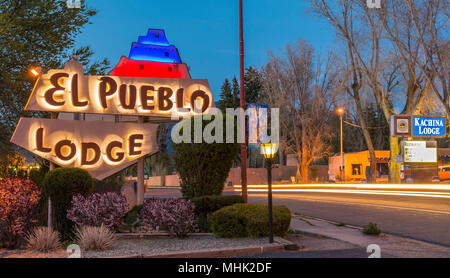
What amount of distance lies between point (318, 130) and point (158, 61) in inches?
1204

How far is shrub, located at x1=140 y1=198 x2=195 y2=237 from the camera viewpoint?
1033cm

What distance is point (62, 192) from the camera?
10.1 metres

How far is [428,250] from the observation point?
29.5 ft

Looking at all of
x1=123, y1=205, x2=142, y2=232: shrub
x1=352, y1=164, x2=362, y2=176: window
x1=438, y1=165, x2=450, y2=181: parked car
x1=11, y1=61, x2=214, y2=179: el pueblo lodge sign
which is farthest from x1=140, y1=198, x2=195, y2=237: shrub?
x1=352, y1=164, x2=362, y2=176: window

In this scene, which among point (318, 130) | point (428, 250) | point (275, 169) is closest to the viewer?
point (428, 250)

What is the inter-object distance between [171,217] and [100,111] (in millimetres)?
4639

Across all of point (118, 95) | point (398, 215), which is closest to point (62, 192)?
point (118, 95)

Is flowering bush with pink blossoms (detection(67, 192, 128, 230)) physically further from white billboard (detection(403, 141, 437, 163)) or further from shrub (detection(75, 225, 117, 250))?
white billboard (detection(403, 141, 437, 163))

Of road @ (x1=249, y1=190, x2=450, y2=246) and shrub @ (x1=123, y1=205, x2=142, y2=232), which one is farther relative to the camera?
road @ (x1=249, y1=190, x2=450, y2=246)

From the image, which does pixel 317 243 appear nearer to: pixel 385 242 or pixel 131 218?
pixel 385 242

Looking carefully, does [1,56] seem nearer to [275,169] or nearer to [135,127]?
[135,127]

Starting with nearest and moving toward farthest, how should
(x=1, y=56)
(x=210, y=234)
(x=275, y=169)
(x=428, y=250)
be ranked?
(x=428, y=250) → (x=210, y=234) → (x=1, y=56) → (x=275, y=169)

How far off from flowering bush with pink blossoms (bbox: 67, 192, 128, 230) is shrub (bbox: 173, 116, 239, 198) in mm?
2759
